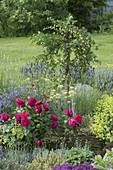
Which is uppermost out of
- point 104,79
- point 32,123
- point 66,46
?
point 66,46

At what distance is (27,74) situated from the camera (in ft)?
22.3

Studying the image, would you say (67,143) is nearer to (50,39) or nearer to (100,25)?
(50,39)

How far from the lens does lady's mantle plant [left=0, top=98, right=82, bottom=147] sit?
4805 mm

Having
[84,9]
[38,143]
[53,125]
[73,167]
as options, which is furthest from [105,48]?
[73,167]

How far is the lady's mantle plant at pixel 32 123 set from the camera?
480 centimetres

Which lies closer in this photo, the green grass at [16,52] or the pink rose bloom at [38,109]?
the pink rose bloom at [38,109]

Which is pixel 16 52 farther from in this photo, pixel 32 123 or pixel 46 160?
pixel 46 160

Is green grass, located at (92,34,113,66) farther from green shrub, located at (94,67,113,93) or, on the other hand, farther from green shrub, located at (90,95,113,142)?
green shrub, located at (90,95,113,142)

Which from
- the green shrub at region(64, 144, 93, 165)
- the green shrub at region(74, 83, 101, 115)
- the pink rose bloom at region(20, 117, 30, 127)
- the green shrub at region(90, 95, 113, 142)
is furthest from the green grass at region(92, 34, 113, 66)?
the green shrub at region(64, 144, 93, 165)

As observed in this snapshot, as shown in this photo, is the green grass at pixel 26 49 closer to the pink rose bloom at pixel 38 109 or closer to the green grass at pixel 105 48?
the green grass at pixel 105 48

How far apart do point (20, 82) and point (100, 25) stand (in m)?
11.9

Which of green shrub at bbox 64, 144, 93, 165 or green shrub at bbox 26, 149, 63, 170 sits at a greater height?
green shrub at bbox 64, 144, 93, 165

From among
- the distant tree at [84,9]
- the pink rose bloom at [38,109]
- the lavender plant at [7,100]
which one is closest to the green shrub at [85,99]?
the lavender plant at [7,100]

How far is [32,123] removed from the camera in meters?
4.87
